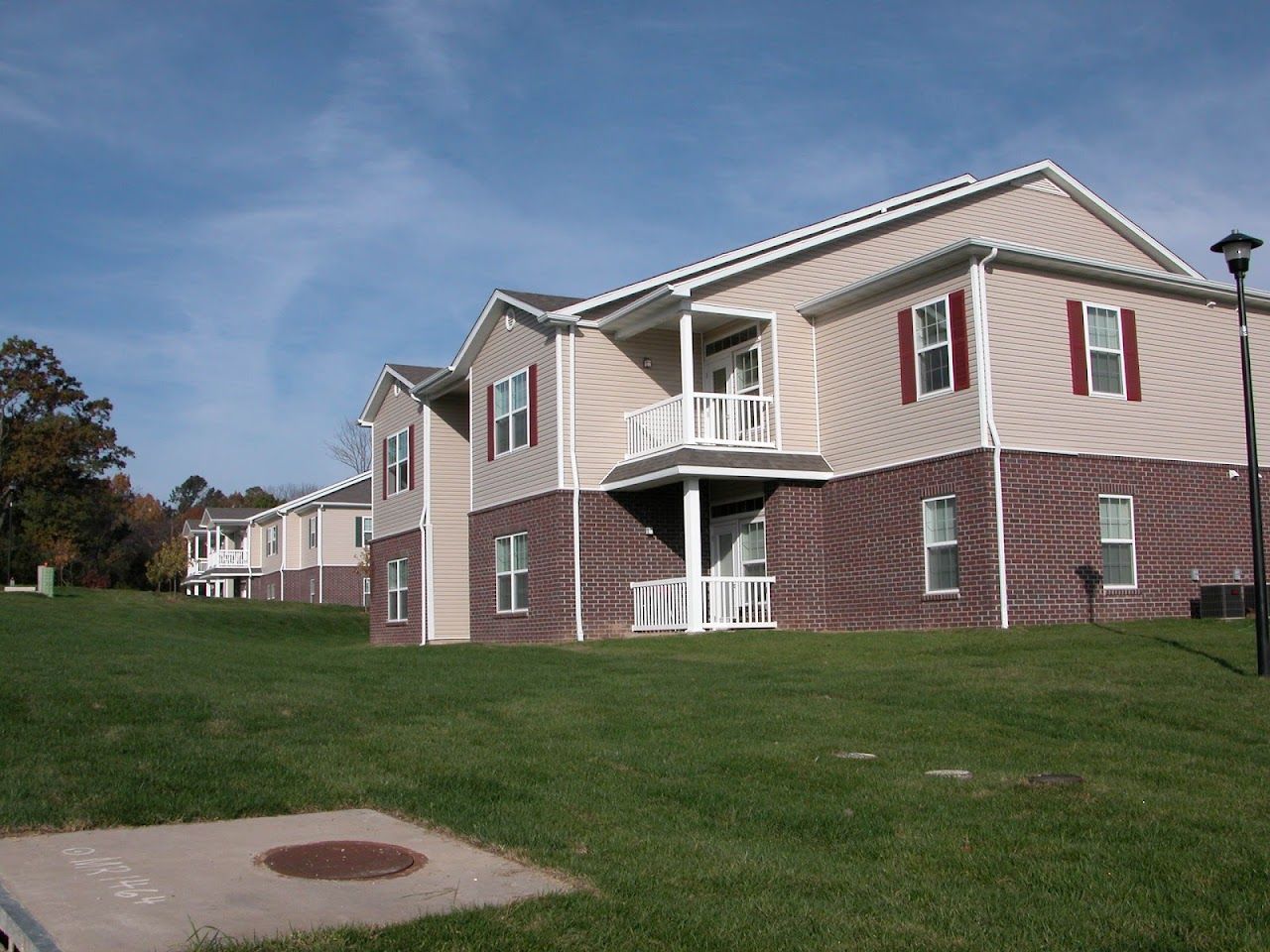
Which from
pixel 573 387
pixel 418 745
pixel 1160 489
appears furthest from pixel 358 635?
pixel 418 745

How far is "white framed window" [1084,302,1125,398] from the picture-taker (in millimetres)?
20703

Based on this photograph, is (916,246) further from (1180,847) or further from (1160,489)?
(1180,847)

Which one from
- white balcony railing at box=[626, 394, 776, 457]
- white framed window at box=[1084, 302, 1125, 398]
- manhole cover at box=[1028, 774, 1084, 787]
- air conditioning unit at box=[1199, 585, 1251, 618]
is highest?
white framed window at box=[1084, 302, 1125, 398]

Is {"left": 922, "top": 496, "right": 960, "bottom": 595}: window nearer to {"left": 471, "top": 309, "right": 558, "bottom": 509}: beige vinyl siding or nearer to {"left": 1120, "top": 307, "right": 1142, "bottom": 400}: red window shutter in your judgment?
{"left": 1120, "top": 307, "right": 1142, "bottom": 400}: red window shutter

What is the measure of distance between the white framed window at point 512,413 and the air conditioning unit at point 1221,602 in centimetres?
1264

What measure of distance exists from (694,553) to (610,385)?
4262mm

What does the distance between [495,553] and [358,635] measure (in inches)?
595

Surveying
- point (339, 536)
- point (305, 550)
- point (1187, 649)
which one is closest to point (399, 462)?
point (1187, 649)

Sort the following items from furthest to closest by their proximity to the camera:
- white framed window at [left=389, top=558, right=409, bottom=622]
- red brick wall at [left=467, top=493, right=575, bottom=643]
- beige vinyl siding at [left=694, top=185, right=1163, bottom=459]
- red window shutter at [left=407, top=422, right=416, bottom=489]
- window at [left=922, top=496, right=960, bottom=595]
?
white framed window at [left=389, top=558, right=409, bottom=622]
red window shutter at [left=407, top=422, right=416, bottom=489]
red brick wall at [left=467, top=493, right=575, bottom=643]
beige vinyl siding at [left=694, top=185, right=1163, bottom=459]
window at [left=922, top=496, right=960, bottom=595]

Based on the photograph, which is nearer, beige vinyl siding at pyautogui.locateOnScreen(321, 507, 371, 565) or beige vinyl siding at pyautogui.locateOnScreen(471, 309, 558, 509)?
beige vinyl siding at pyautogui.locateOnScreen(471, 309, 558, 509)

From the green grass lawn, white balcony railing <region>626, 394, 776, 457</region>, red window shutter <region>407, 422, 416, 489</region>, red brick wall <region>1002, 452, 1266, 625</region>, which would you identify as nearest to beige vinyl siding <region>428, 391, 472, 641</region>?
red window shutter <region>407, 422, 416, 489</region>

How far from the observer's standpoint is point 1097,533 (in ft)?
66.0

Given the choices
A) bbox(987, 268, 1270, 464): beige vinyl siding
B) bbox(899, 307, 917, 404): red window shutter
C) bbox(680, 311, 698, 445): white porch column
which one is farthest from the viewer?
bbox(680, 311, 698, 445): white porch column

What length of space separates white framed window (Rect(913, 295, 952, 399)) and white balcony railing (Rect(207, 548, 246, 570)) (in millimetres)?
49973
